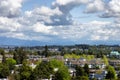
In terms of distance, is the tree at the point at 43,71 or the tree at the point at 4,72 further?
the tree at the point at 4,72

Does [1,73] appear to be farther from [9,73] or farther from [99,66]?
[99,66]

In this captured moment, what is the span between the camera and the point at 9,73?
5228cm

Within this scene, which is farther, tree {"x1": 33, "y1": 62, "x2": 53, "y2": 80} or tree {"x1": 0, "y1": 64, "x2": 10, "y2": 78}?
tree {"x1": 0, "y1": 64, "x2": 10, "y2": 78}

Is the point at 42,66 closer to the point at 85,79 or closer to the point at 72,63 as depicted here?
the point at 85,79

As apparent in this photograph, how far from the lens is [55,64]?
5909 cm

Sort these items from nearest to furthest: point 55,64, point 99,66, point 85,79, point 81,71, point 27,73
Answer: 1. point 85,79
2. point 27,73
3. point 81,71
4. point 55,64
5. point 99,66

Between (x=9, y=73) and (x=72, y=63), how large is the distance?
34.8 metres

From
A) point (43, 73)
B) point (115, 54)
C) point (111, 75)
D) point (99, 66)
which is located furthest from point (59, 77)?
point (115, 54)

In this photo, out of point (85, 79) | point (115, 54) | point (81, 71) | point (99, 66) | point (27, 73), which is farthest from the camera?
point (115, 54)

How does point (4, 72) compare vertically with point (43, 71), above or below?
below

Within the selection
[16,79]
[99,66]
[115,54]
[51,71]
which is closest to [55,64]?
[51,71]

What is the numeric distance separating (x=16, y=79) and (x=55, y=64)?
13232 mm

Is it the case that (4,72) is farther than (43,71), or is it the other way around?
(4,72)

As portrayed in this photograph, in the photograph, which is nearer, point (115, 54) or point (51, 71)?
point (51, 71)
